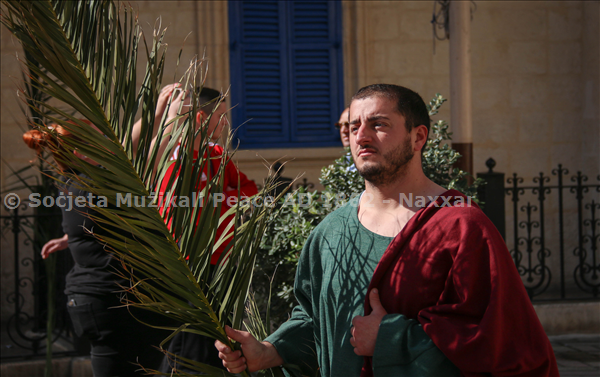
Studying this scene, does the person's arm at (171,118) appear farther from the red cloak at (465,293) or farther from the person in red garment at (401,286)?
the red cloak at (465,293)

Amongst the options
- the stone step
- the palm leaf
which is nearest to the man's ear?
the palm leaf

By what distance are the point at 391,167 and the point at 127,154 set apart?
2.23 feet

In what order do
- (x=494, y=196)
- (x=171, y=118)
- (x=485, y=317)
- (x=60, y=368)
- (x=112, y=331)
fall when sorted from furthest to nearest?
(x=494, y=196)
(x=60, y=368)
(x=112, y=331)
(x=171, y=118)
(x=485, y=317)

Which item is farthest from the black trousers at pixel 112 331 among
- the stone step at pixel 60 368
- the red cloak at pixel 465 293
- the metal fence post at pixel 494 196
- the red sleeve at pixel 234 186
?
the metal fence post at pixel 494 196

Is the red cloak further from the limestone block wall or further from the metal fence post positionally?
the limestone block wall

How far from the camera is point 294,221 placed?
109 inches

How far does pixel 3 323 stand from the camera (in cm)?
560

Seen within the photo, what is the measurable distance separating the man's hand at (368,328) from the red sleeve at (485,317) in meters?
0.12

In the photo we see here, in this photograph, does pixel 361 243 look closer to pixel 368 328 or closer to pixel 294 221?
pixel 368 328

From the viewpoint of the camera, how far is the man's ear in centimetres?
154

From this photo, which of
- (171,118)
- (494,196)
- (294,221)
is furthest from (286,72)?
(171,118)

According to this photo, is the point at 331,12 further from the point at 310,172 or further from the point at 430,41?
the point at 310,172

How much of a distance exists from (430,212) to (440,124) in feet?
5.58

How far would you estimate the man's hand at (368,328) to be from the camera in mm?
1396
